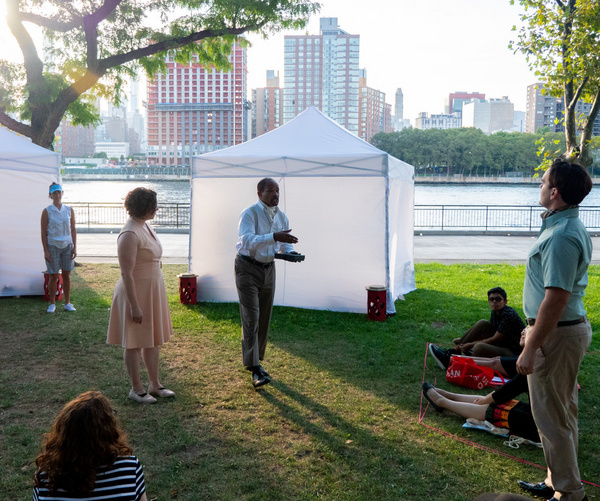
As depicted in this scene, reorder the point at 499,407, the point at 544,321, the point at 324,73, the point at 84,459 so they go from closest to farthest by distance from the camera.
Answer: the point at 84,459 < the point at 544,321 < the point at 499,407 < the point at 324,73

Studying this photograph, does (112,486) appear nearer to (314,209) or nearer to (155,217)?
(314,209)

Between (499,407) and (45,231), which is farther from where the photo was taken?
(45,231)

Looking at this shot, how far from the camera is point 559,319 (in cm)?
295

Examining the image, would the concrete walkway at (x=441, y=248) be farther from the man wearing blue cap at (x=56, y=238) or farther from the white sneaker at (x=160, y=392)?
the white sneaker at (x=160, y=392)

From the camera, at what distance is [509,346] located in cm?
580

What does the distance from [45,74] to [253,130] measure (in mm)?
188177

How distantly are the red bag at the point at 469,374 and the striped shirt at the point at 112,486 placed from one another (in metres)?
4.08

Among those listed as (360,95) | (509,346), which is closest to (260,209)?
(509,346)

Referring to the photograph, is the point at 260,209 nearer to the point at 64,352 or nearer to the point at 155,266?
the point at 155,266

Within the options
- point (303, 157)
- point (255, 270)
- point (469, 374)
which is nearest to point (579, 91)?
point (303, 157)

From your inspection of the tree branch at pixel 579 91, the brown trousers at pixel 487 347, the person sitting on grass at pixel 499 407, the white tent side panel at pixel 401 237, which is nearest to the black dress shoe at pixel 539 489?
the person sitting on grass at pixel 499 407

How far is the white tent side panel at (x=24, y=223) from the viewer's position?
938 centimetres

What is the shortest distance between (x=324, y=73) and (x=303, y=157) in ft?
644

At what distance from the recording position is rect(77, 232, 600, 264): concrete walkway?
48.0 ft
